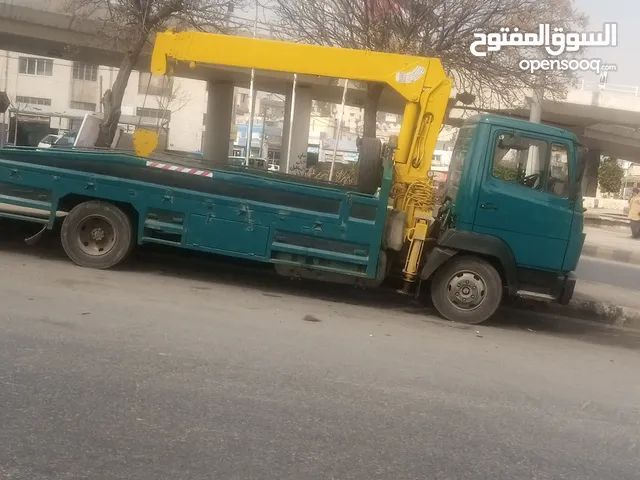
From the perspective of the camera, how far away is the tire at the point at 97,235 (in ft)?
30.9

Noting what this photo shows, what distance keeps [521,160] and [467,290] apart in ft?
5.51

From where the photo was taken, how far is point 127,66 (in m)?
17.2

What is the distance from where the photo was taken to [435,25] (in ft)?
56.1

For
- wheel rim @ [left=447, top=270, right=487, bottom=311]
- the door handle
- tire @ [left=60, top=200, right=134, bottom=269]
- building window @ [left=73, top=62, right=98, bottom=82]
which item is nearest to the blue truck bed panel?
tire @ [left=60, top=200, right=134, bottom=269]

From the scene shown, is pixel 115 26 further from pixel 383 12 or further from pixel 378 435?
pixel 378 435

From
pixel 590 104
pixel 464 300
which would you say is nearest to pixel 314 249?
pixel 464 300

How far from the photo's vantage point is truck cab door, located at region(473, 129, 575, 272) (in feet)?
29.2

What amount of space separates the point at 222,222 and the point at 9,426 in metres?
4.81

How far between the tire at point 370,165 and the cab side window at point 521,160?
1362mm

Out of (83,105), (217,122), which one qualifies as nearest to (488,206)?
(217,122)

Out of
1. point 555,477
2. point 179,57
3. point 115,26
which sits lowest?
point 555,477

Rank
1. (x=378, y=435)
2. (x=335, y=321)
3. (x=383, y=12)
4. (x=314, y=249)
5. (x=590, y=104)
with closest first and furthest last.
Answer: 1. (x=378, y=435)
2. (x=335, y=321)
3. (x=314, y=249)
4. (x=383, y=12)
5. (x=590, y=104)

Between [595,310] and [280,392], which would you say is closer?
[280,392]

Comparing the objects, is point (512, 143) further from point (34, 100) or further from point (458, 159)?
point (34, 100)
